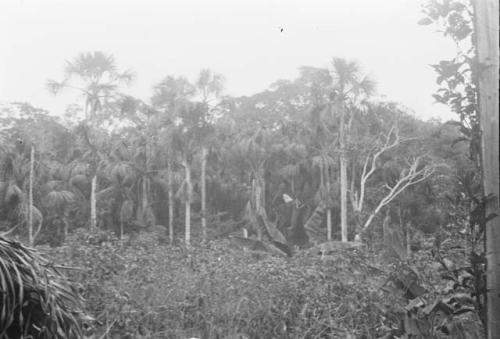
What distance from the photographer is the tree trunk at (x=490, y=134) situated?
2070 millimetres

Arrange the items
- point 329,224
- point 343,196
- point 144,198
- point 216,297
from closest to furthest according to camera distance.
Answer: point 216,297 < point 343,196 < point 329,224 < point 144,198

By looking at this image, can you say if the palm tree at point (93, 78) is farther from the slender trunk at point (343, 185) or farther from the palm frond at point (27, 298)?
the palm frond at point (27, 298)

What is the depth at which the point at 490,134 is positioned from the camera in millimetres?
2146

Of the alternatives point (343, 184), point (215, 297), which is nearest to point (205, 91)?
point (343, 184)

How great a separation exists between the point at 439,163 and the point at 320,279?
18.7 meters

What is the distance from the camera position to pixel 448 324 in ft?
8.57

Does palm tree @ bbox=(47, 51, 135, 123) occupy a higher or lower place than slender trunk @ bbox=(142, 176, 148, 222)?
higher

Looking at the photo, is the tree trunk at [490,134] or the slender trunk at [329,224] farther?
the slender trunk at [329,224]

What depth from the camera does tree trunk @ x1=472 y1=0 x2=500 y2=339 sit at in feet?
6.79

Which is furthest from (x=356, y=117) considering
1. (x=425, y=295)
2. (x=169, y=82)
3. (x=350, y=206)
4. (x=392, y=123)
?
(x=425, y=295)

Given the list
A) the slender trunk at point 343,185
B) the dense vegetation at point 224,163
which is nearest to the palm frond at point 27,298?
the dense vegetation at point 224,163

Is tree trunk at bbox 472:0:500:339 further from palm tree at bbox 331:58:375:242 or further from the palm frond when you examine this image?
palm tree at bbox 331:58:375:242

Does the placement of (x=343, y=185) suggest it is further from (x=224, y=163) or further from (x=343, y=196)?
(x=224, y=163)

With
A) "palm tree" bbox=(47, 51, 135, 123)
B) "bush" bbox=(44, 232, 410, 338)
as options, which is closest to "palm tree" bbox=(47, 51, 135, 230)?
"palm tree" bbox=(47, 51, 135, 123)
